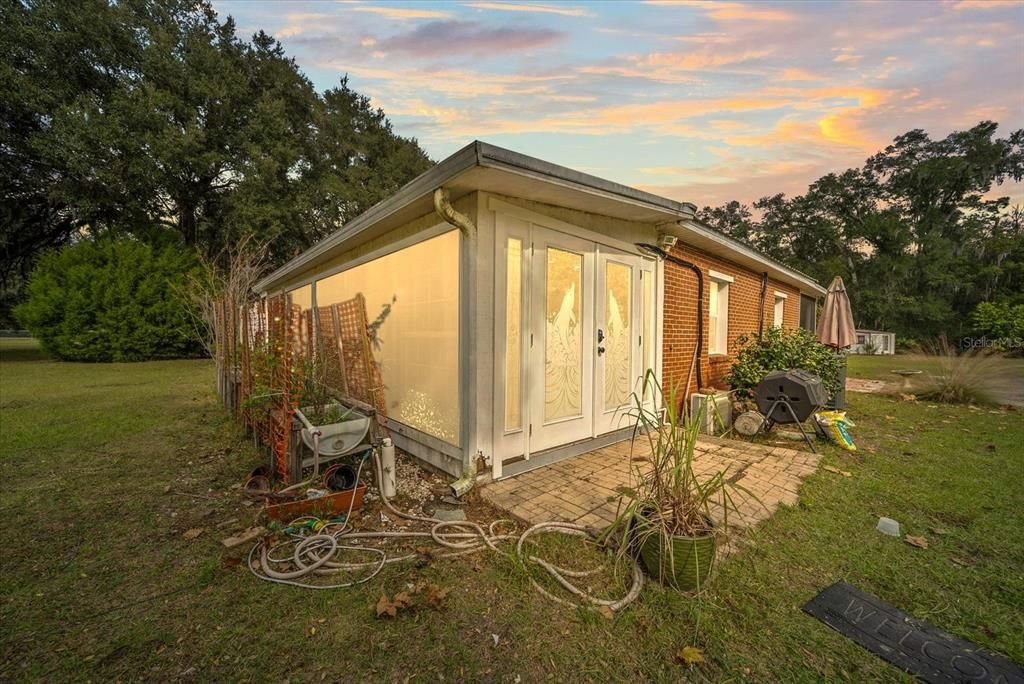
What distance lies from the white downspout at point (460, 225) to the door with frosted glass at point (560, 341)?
653 mm

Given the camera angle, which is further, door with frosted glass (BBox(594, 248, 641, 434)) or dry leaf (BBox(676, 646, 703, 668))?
door with frosted glass (BBox(594, 248, 641, 434))

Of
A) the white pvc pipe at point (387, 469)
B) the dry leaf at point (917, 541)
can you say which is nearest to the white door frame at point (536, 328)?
the white pvc pipe at point (387, 469)

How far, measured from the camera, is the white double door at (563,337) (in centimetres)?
375

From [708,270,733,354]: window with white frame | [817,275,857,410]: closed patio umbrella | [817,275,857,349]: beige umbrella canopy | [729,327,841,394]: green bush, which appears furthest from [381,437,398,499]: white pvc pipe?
[817,275,857,349]: beige umbrella canopy

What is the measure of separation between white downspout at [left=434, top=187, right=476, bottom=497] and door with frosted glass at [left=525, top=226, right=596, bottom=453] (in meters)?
0.65

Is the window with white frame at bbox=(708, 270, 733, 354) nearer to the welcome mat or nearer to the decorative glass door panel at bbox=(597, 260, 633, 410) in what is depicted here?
the decorative glass door panel at bbox=(597, 260, 633, 410)

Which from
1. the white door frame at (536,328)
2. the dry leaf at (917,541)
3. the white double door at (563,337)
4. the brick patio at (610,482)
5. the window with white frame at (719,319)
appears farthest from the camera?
the window with white frame at (719,319)

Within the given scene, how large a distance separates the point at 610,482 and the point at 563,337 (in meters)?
1.42

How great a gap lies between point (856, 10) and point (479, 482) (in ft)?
22.2

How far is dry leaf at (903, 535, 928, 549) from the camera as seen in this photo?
2.67m

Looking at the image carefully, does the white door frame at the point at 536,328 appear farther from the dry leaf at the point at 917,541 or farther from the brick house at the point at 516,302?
the dry leaf at the point at 917,541

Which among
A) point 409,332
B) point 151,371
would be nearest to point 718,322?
point 409,332

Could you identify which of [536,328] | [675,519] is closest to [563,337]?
[536,328]

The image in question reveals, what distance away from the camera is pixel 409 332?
4656 mm
